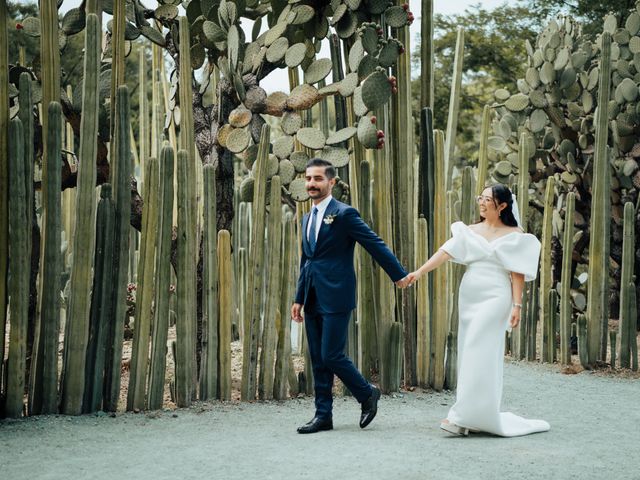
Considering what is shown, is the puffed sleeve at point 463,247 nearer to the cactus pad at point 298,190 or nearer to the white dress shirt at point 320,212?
the white dress shirt at point 320,212

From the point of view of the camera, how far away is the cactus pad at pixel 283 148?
4465 millimetres

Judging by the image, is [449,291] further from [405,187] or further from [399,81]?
[399,81]

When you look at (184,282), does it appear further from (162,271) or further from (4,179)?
(4,179)

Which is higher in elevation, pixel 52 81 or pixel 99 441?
pixel 52 81

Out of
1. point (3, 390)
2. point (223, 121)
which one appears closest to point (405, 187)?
point (223, 121)

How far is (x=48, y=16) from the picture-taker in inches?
152

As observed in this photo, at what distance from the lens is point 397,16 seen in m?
4.61

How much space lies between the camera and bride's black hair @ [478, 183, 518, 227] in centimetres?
391

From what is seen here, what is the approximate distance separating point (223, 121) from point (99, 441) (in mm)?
1953

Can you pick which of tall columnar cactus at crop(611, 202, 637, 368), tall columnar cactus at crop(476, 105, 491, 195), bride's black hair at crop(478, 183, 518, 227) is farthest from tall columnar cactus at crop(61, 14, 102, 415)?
tall columnar cactus at crop(611, 202, 637, 368)

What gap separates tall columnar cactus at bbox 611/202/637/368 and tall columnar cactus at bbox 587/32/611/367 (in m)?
0.11

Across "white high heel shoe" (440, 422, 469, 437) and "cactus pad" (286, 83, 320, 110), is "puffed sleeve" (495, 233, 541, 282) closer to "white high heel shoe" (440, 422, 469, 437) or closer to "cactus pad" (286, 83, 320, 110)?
"white high heel shoe" (440, 422, 469, 437)

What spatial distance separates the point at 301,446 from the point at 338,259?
2.67 feet

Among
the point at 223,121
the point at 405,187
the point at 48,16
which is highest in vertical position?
the point at 48,16
